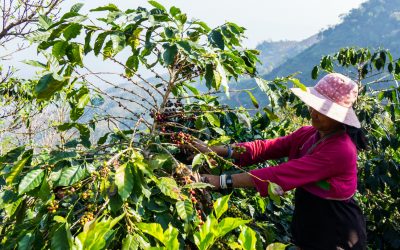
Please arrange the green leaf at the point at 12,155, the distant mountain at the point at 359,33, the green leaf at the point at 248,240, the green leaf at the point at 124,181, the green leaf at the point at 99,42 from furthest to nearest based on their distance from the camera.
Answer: the distant mountain at the point at 359,33 → the green leaf at the point at 99,42 → the green leaf at the point at 12,155 → the green leaf at the point at 124,181 → the green leaf at the point at 248,240

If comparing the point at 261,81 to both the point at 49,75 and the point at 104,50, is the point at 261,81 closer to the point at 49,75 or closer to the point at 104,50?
the point at 104,50

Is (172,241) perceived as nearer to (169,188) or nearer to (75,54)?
(169,188)

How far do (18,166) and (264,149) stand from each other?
153 cm

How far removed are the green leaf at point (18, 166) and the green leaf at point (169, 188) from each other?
572mm

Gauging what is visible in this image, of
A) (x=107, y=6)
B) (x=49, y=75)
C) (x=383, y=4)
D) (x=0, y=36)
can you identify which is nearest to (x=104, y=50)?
(x=107, y=6)

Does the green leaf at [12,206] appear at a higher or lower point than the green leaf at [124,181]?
lower

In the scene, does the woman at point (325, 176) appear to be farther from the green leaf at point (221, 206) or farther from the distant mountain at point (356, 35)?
the distant mountain at point (356, 35)

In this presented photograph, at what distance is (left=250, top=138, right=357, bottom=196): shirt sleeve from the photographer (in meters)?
2.07

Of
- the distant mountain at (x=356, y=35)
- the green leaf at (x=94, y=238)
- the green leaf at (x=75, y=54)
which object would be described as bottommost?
the distant mountain at (x=356, y=35)

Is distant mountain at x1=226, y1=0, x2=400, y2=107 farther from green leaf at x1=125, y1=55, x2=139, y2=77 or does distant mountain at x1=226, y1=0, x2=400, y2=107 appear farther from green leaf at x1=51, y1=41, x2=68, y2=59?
green leaf at x1=51, y1=41, x2=68, y2=59

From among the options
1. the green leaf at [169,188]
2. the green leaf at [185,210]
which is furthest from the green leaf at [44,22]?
the green leaf at [185,210]

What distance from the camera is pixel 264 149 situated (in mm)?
2617

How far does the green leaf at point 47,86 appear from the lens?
158 cm

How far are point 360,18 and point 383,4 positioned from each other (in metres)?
11.4
